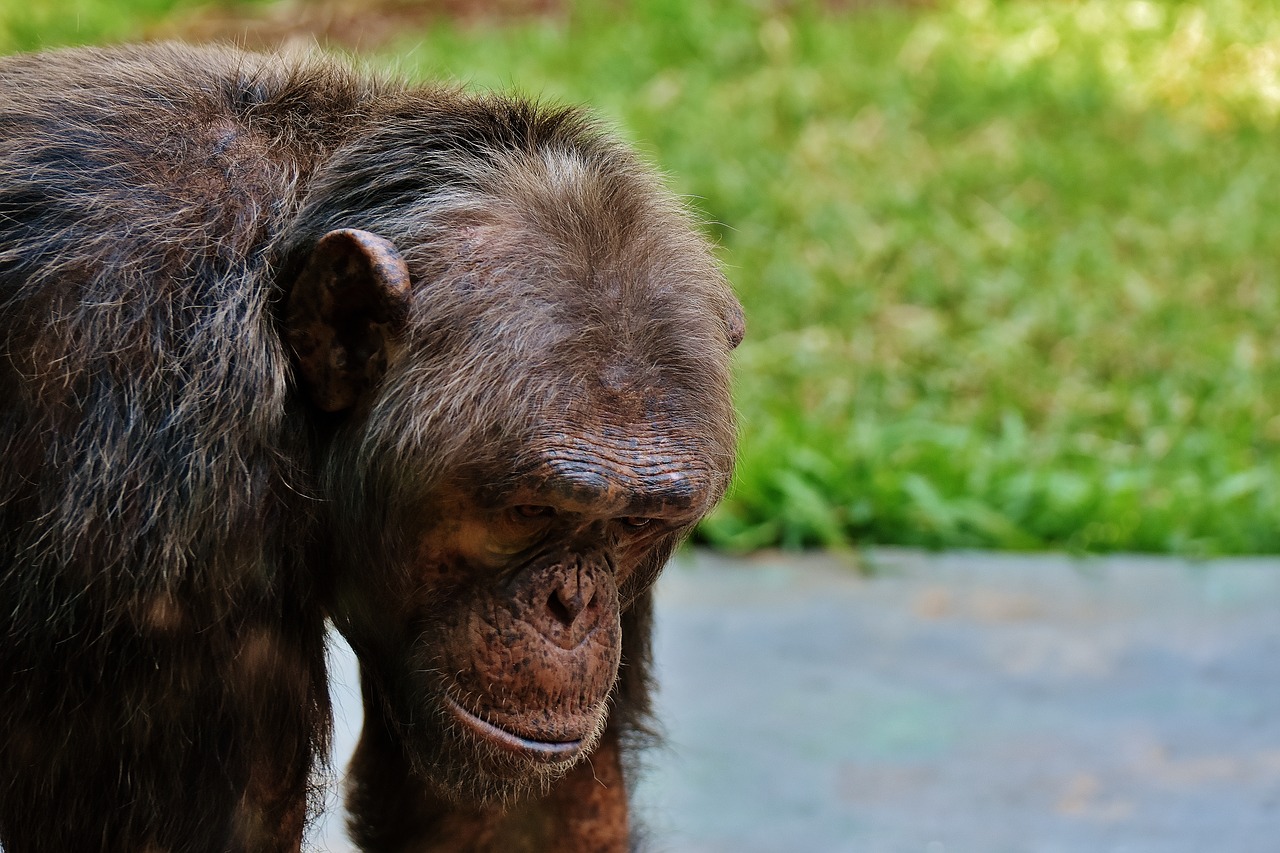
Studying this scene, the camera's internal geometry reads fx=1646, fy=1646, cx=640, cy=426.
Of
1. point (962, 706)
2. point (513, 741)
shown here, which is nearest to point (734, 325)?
point (513, 741)

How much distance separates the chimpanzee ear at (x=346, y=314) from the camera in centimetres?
274

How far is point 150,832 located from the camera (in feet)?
8.95

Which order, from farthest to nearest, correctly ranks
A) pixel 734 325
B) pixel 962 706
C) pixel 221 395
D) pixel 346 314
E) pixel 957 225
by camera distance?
pixel 957 225 → pixel 962 706 → pixel 734 325 → pixel 346 314 → pixel 221 395

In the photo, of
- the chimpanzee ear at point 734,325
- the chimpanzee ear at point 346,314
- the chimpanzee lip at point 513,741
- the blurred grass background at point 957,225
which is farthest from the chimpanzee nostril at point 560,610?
the blurred grass background at point 957,225

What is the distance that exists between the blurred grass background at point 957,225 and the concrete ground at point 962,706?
1.47ft

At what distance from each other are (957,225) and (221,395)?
653 centimetres

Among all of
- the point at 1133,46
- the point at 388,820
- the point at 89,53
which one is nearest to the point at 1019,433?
the point at 388,820

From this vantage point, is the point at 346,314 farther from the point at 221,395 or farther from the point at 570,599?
the point at 570,599

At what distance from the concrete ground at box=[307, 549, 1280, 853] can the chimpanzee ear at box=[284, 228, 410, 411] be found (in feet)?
3.18

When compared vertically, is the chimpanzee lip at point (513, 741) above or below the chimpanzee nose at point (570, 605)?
below

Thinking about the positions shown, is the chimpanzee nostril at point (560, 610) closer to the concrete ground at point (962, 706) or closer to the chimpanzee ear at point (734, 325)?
the chimpanzee ear at point (734, 325)

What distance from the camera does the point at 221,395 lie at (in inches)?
106

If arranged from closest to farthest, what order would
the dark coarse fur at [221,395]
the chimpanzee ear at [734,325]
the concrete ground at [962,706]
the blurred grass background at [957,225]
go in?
the dark coarse fur at [221,395], the chimpanzee ear at [734,325], the concrete ground at [962,706], the blurred grass background at [957,225]

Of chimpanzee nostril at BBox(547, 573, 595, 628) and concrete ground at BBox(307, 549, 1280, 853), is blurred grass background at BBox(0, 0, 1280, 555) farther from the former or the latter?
chimpanzee nostril at BBox(547, 573, 595, 628)
